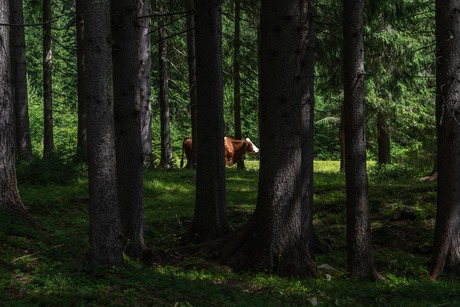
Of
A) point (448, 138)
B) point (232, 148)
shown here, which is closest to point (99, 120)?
point (448, 138)

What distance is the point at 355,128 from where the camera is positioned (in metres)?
8.62

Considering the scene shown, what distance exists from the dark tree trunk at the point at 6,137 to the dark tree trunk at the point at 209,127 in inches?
113

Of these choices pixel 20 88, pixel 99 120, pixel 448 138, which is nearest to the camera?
pixel 99 120

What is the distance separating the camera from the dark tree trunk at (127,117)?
8.34m

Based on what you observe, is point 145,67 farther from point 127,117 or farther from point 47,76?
point 127,117

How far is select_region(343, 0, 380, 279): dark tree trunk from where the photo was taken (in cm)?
855

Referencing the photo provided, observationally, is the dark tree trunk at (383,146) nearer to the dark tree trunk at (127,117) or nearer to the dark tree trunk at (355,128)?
the dark tree trunk at (355,128)

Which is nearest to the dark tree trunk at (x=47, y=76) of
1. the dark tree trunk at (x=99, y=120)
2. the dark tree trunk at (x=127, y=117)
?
the dark tree trunk at (x=127, y=117)

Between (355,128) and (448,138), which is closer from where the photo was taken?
(355,128)

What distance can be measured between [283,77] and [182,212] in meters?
5.96

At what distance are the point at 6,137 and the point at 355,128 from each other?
537 cm

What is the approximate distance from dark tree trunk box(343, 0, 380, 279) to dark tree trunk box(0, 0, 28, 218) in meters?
5.06

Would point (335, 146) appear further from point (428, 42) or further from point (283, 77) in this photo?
point (283, 77)

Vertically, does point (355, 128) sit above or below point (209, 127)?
below
